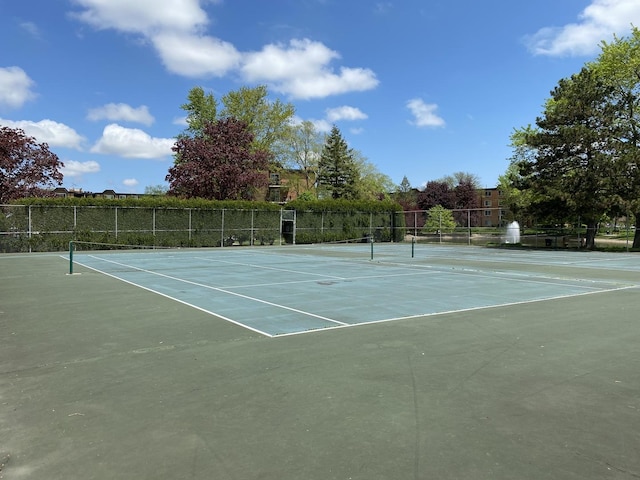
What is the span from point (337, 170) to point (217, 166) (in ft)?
68.2

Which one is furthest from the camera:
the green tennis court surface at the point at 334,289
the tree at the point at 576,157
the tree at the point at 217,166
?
the tree at the point at 217,166

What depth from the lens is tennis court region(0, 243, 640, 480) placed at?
335cm

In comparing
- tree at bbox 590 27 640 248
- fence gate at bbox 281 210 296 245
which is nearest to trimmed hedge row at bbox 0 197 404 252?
fence gate at bbox 281 210 296 245

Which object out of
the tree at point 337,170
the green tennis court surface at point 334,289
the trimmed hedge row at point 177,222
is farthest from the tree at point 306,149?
the green tennis court surface at point 334,289

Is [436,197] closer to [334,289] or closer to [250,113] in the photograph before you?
[250,113]

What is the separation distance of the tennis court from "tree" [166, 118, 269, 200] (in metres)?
33.9

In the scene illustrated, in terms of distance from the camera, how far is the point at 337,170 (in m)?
60.7

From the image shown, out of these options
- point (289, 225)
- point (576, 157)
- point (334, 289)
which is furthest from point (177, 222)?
point (576, 157)

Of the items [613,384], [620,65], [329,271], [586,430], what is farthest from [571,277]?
[620,65]

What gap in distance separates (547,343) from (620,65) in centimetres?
3574

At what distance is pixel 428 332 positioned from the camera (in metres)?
7.37

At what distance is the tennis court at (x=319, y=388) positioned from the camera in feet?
11.0

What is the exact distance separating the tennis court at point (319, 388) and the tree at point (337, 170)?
50.9 meters

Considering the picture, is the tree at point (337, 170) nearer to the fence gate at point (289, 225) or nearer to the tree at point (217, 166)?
the tree at point (217, 166)
